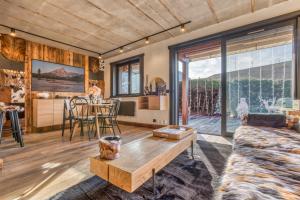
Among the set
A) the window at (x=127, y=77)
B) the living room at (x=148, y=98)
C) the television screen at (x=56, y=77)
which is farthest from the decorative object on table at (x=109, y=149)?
the television screen at (x=56, y=77)

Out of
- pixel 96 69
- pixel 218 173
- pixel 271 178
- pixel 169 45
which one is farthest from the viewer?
pixel 96 69

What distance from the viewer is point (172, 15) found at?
3111 mm

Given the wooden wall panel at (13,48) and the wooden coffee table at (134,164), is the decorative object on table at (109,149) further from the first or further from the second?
the wooden wall panel at (13,48)

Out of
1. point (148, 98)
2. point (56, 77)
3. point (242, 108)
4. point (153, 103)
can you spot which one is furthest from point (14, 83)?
point (242, 108)

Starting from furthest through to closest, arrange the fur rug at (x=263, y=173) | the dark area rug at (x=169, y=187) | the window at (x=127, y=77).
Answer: the window at (x=127, y=77)
the dark area rug at (x=169, y=187)
the fur rug at (x=263, y=173)

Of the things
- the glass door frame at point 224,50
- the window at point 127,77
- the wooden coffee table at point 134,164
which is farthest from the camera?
the window at point 127,77

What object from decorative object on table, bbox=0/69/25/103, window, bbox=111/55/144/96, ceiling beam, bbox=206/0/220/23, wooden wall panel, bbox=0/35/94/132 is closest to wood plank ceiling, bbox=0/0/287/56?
ceiling beam, bbox=206/0/220/23

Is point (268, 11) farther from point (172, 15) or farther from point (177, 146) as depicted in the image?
point (177, 146)

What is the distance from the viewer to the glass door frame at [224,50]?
2.68 metres

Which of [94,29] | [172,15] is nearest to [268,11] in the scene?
[172,15]

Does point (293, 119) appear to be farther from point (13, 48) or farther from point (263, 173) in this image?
point (13, 48)

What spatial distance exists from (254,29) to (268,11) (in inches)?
13.6

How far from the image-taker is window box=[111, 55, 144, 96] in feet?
16.9

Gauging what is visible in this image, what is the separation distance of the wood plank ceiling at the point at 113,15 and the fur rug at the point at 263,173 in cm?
254
